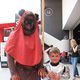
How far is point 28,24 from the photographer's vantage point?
139cm

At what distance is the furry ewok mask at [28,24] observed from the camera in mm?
1373

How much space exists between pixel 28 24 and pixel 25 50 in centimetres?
17

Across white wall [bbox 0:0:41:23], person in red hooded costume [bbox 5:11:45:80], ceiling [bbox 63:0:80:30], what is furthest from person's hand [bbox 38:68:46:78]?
white wall [bbox 0:0:41:23]

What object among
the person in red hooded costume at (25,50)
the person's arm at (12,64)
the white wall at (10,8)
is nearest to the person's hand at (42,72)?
the person in red hooded costume at (25,50)

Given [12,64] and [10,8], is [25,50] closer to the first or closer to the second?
[12,64]

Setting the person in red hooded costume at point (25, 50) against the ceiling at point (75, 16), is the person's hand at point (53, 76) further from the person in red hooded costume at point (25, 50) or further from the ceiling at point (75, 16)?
the ceiling at point (75, 16)

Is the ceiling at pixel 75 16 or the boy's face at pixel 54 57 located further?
the ceiling at pixel 75 16

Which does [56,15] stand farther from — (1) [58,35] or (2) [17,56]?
(2) [17,56]

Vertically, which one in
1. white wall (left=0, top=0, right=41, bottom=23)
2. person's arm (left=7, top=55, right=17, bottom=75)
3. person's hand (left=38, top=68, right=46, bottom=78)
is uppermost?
white wall (left=0, top=0, right=41, bottom=23)

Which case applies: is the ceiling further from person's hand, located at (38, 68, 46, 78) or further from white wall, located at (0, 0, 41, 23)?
white wall, located at (0, 0, 41, 23)

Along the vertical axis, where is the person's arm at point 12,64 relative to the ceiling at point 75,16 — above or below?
below

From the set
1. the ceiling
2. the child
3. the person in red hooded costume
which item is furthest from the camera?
the ceiling

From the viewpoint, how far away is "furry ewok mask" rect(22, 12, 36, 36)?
4.50 feet

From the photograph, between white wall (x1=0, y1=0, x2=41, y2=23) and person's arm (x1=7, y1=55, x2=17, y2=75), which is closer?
person's arm (x1=7, y1=55, x2=17, y2=75)
